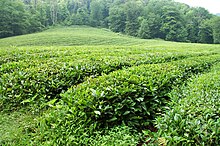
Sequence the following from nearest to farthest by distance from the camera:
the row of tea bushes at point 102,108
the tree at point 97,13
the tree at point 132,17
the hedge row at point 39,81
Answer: the row of tea bushes at point 102,108, the hedge row at point 39,81, the tree at point 132,17, the tree at point 97,13

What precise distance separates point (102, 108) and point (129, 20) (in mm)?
48651

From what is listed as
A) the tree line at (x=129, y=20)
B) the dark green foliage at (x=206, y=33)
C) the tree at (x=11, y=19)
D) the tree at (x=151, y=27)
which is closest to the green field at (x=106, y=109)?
the tree at (x=11, y=19)

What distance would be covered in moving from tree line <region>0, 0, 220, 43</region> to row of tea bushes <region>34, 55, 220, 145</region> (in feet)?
118

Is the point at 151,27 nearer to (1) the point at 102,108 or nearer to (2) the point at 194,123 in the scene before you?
(1) the point at 102,108

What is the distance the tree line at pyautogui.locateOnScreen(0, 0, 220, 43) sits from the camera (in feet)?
122

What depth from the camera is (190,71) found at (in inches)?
218

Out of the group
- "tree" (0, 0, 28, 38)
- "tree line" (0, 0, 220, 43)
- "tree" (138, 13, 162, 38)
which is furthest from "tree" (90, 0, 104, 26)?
"tree" (0, 0, 28, 38)

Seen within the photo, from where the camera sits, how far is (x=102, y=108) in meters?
2.93

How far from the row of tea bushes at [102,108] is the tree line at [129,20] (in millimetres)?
36075

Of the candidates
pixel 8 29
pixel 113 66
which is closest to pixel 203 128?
pixel 113 66

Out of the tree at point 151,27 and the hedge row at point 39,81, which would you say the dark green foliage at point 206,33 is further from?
the hedge row at point 39,81

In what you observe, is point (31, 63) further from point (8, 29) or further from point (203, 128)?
point (8, 29)

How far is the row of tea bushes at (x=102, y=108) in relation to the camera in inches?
109

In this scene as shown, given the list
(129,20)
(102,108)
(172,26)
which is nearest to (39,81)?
(102,108)
